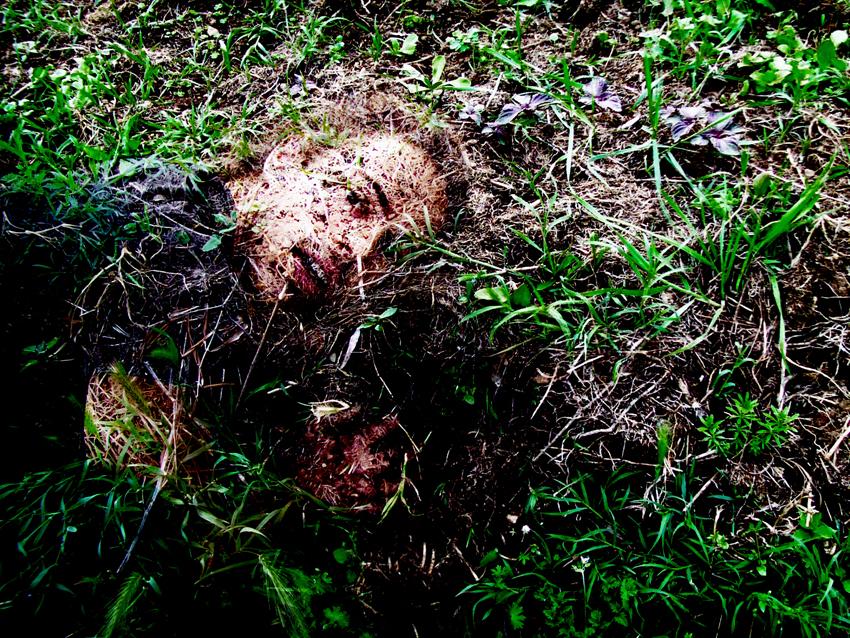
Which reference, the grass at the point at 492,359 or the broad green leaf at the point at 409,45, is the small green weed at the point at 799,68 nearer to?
the grass at the point at 492,359

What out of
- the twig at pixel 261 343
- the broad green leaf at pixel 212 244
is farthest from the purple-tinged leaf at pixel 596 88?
the broad green leaf at pixel 212 244

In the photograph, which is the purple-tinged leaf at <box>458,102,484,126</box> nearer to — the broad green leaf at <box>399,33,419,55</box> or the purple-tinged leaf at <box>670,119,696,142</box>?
the broad green leaf at <box>399,33,419,55</box>

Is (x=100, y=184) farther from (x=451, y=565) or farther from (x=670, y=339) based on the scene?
(x=670, y=339)

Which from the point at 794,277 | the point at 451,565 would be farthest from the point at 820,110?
the point at 451,565

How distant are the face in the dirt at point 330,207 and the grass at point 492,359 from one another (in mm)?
76

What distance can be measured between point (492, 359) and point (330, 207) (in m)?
0.77

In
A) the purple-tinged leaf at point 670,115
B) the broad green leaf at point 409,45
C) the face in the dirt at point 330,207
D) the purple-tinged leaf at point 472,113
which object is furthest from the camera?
the broad green leaf at point 409,45

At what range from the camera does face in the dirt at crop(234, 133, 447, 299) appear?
1.70 meters

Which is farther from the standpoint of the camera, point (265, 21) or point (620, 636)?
point (265, 21)

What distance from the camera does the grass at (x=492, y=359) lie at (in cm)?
136

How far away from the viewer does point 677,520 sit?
1393 mm

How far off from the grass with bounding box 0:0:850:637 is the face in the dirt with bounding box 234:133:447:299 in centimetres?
8

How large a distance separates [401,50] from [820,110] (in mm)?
1594

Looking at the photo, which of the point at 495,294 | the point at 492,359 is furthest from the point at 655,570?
the point at 495,294
